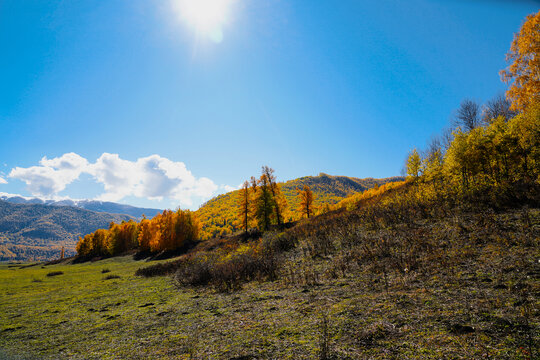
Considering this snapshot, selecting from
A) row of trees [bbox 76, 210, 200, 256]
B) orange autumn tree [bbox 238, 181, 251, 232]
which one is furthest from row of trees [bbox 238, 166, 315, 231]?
row of trees [bbox 76, 210, 200, 256]

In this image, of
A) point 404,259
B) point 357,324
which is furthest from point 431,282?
point 357,324

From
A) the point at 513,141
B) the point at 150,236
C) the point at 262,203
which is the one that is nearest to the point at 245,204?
the point at 262,203

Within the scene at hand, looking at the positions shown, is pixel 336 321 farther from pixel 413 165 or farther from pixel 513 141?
pixel 413 165

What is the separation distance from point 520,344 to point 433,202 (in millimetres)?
13597

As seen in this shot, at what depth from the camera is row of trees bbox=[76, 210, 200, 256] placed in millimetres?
52469

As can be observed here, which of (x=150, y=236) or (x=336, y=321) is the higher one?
(x=150, y=236)

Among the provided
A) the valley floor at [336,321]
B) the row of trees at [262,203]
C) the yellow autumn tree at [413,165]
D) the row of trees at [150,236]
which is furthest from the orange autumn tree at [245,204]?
the valley floor at [336,321]

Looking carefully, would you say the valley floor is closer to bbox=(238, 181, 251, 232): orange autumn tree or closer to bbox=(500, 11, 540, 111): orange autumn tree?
bbox=(500, 11, 540, 111): orange autumn tree

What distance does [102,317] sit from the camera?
8.95 m

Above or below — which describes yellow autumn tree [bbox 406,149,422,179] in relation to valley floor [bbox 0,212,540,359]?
above

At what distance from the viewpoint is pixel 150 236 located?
58219mm

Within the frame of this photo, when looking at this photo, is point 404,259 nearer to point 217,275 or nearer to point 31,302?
point 217,275

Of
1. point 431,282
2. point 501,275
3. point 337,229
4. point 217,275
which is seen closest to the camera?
point 501,275

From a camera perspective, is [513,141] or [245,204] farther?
[245,204]
